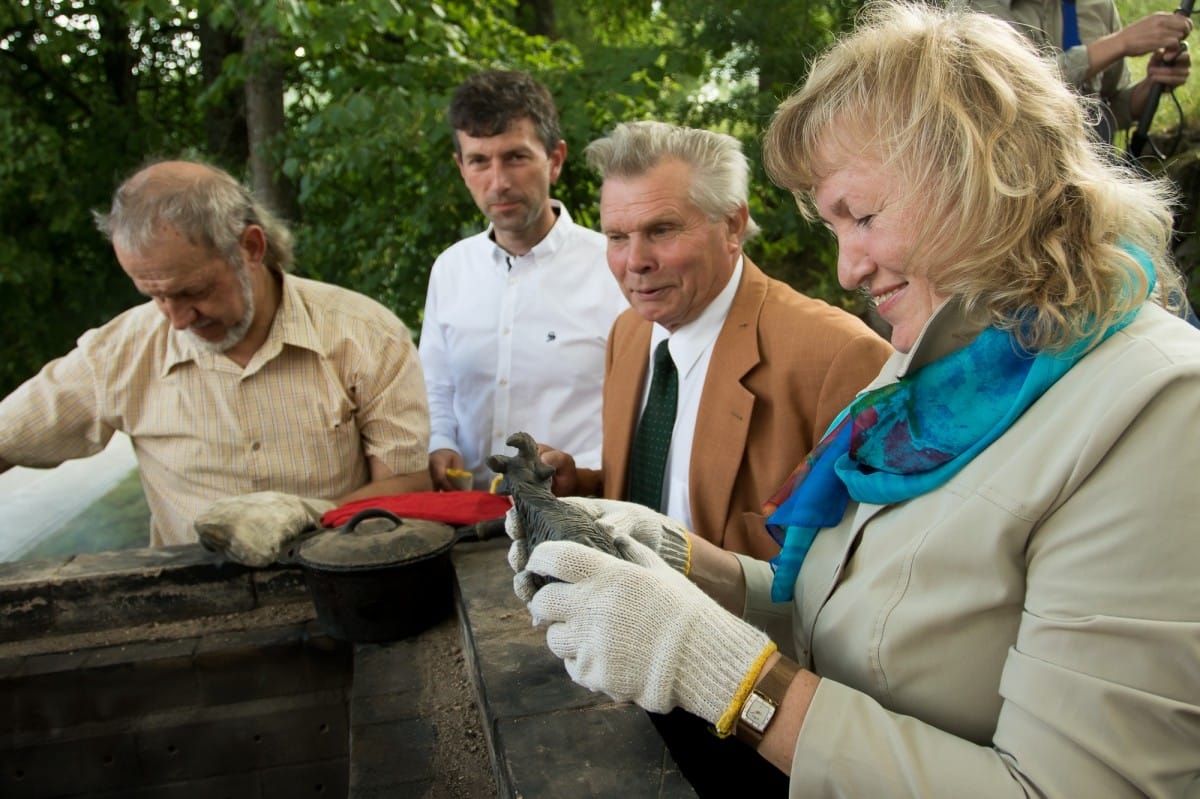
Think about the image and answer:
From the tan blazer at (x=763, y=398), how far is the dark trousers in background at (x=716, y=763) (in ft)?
2.09

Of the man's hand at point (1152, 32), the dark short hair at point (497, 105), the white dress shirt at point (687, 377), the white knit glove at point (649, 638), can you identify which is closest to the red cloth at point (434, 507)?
the white dress shirt at point (687, 377)

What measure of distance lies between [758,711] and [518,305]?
264 centimetres

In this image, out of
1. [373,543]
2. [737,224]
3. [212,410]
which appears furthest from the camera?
[212,410]

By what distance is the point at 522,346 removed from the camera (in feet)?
12.0

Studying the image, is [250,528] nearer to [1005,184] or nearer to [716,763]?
[716,763]

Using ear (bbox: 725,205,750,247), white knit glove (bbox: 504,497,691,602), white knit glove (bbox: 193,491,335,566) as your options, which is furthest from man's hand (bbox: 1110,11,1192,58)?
white knit glove (bbox: 193,491,335,566)

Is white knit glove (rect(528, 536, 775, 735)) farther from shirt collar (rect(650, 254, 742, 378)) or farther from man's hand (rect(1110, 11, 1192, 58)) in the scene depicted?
man's hand (rect(1110, 11, 1192, 58))

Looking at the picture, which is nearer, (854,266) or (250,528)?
(854,266)

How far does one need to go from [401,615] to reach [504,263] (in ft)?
6.04

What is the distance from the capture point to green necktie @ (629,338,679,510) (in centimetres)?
261

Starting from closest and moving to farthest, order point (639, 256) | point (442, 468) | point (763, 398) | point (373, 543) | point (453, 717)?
point (453, 717) → point (373, 543) → point (763, 398) → point (639, 256) → point (442, 468)

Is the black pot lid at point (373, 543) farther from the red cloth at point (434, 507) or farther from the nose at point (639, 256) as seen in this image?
the nose at point (639, 256)

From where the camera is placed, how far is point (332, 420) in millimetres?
3023

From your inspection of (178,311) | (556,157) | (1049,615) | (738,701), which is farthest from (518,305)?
(1049,615)
